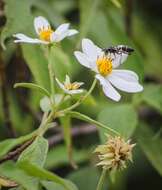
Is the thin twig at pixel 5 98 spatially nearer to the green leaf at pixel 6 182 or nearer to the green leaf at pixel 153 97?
the green leaf at pixel 153 97

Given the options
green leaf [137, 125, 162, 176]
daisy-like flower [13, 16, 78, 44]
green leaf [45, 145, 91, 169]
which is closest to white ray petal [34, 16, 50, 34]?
daisy-like flower [13, 16, 78, 44]

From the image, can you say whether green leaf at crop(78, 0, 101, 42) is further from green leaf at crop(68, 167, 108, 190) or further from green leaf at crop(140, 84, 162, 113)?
green leaf at crop(68, 167, 108, 190)

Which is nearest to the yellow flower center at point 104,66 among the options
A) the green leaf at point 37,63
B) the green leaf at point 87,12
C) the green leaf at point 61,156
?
the green leaf at point 37,63

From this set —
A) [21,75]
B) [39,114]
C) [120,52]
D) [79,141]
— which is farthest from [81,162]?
[120,52]

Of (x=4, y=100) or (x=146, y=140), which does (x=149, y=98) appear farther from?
(x=4, y=100)

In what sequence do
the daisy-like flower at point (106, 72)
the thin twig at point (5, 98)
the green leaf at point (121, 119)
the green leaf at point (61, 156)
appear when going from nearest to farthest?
the daisy-like flower at point (106, 72) → the green leaf at point (121, 119) → the thin twig at point (5, 98) → the green leaf at point (61, 156)

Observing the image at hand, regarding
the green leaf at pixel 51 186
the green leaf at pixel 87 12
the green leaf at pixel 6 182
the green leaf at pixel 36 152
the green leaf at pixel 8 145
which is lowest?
the green leaf at pixel 51 186
